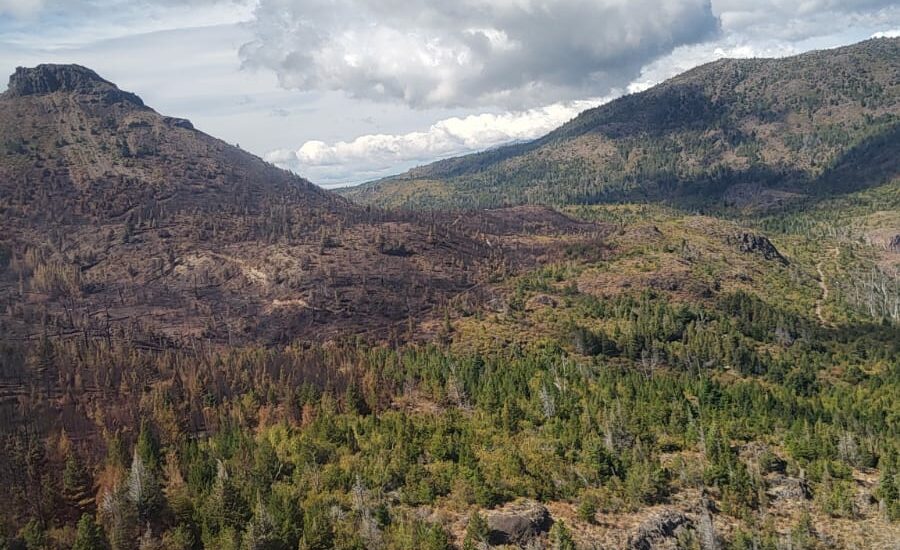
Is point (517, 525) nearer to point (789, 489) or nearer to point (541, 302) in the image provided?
point (789, 489)

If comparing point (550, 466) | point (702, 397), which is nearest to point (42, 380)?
point (550, 466)

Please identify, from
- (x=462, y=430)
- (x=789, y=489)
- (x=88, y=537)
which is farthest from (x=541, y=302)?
(x=88, y=537)

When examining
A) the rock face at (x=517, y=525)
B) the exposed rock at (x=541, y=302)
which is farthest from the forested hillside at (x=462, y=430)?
the exposed rock at (x=541, y=302)

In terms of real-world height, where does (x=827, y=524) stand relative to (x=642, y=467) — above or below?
below

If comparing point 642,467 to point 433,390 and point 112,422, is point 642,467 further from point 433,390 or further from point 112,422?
point 112,422

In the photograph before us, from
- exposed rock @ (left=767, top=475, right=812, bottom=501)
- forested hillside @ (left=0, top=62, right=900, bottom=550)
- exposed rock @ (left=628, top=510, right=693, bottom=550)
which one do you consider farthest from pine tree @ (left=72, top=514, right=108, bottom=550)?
exposed rock @ (left=767, top=475, right=812, bottom=501)

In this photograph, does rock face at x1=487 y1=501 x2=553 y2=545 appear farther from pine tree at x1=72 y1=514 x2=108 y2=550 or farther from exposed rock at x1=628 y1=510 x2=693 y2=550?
pine tree at x1=72 y1=514 x2=108 y2=550

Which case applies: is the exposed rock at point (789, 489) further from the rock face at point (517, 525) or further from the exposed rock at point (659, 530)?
the rock face at point (517, 525)
